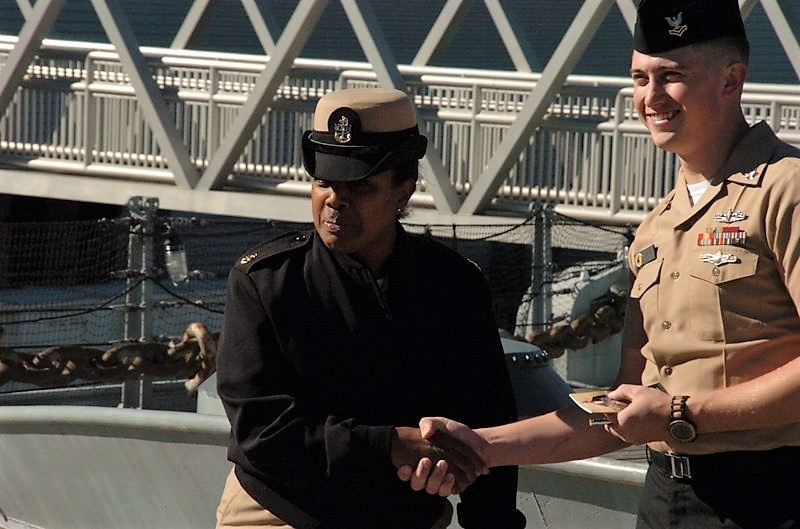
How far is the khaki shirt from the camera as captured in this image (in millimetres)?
3254

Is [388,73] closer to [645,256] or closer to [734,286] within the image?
[645,256]

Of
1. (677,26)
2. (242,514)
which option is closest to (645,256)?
(677,26)

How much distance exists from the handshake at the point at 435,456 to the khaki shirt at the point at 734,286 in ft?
1.31

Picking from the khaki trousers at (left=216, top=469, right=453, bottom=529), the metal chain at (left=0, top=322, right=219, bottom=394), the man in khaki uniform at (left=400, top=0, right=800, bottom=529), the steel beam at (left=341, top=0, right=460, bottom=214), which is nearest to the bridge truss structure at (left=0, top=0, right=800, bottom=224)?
the steel beam at (left=341, top=0, right=460, bottom=214)

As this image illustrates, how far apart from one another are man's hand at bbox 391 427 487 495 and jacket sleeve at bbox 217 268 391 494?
0.03 meters

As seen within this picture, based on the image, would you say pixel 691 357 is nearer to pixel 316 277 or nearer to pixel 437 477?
pixel 437 477

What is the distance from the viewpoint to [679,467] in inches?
133

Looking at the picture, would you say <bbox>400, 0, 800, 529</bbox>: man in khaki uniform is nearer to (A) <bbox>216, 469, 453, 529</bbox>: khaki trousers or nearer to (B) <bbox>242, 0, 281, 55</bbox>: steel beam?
(A) <bbox>216, 469, 453, 529</bbox>: khaki trousers

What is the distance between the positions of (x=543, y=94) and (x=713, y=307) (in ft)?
32.4

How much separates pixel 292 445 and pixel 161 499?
3610mm

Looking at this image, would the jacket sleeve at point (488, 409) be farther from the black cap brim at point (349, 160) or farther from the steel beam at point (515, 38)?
the steel beam at point (515, 38)

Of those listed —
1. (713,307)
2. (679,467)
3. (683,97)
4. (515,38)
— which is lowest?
(679,467)

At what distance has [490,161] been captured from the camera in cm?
1351

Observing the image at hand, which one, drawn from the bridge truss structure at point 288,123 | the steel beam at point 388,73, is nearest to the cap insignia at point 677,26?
the bridge truss structure at point 288,123
